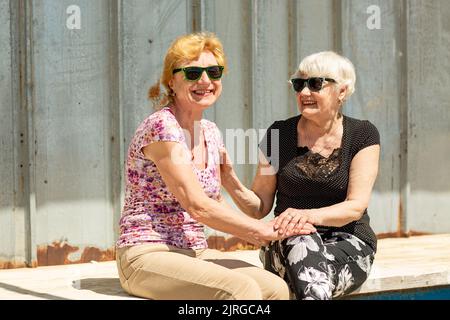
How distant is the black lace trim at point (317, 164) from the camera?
4184 mm

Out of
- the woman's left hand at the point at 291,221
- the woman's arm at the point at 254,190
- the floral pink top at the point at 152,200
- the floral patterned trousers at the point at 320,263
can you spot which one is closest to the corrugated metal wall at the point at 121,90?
the woman's arm at the point at 254,190

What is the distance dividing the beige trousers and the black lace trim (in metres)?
0.55

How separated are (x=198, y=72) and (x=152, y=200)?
0.60 meters

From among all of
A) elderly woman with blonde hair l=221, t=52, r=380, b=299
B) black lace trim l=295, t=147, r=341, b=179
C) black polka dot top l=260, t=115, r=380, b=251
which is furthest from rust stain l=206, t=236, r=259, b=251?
black lace trim l=295, t=147, r=341, b=179

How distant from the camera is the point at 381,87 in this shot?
6.58m

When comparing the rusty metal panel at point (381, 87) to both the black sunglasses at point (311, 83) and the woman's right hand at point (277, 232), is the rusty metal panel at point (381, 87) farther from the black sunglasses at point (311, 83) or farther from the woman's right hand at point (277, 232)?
the woman's right hand at point (277, 232)

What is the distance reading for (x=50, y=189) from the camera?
5.32 metres

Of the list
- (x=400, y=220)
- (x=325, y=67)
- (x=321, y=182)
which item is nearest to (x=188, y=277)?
(x=321, y=182)

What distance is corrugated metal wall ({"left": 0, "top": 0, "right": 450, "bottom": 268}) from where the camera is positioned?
5.25 m

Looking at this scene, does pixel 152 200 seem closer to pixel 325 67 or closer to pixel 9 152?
pixel 325 67

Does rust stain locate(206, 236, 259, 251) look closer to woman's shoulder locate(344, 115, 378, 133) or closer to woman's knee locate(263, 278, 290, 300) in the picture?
woman's shoulder locate(344, 115, 378, 133)

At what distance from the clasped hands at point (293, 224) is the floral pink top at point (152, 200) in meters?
0.32

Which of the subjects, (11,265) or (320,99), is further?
(11,265)
